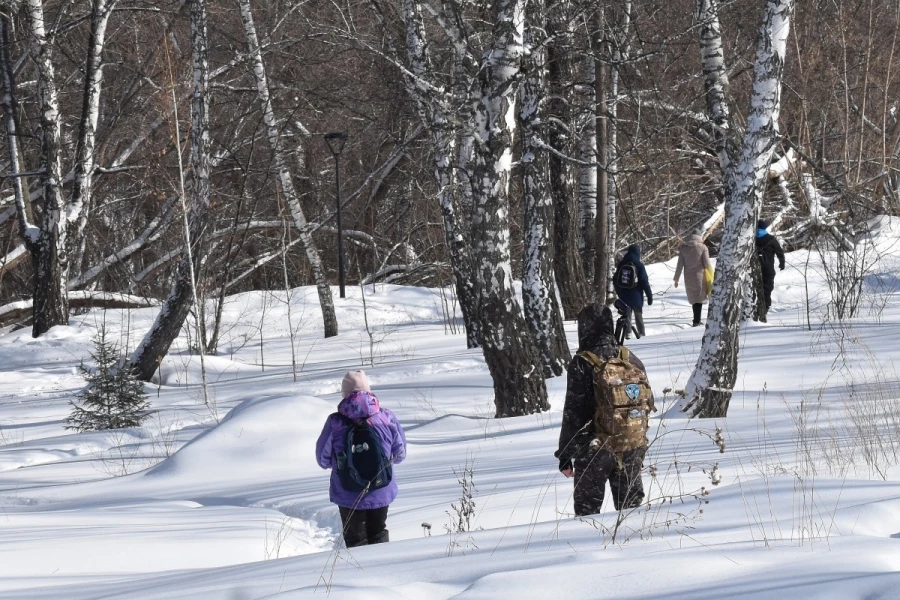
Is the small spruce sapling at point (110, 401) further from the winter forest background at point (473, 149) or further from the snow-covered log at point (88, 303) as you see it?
the snow-covered log at point (88, 303)

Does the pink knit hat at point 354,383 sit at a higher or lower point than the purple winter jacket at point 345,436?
higher

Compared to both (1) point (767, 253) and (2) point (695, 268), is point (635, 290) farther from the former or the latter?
(1) point (767, 253)

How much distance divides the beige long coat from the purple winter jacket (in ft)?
36.1

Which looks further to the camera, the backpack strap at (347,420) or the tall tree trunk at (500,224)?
the tall tree trunk at (500,224)

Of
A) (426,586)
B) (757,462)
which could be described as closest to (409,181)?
(757,462)

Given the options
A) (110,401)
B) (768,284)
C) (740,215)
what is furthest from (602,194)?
(110,401)

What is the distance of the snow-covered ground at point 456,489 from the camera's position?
11.6 ft

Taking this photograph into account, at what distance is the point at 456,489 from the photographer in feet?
22.2

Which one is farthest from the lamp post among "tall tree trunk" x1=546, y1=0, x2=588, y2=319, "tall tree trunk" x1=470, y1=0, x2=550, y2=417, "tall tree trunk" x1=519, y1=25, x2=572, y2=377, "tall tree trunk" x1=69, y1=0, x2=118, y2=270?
"tall tree trunk" x1=470, y1=0, x2=550, y2=417

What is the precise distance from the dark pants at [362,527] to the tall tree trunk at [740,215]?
376 centimetres

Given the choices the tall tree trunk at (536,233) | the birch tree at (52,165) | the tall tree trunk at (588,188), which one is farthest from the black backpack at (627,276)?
the birch tree at (52,165)

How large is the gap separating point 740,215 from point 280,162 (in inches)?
414

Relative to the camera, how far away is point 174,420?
11617 millimetres

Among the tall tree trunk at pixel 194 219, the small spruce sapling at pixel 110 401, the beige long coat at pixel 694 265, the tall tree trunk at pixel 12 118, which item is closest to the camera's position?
the small spruce sapling at pixel 110 401
